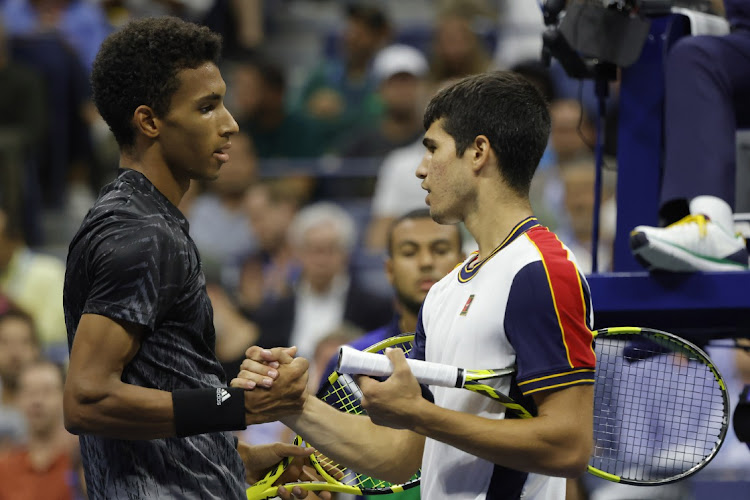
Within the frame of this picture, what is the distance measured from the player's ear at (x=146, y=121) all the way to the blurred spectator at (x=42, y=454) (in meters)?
3.49

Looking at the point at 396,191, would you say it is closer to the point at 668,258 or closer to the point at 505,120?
the point at 668,258

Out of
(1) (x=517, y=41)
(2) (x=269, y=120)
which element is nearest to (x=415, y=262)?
(2) (x=269, y=120)

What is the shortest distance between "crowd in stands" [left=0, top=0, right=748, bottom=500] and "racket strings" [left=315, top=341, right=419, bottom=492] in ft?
7.25

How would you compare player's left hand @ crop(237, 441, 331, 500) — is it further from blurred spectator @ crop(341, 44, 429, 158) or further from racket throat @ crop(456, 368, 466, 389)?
blurred spectator @ crop(341, 44, 429, 158)

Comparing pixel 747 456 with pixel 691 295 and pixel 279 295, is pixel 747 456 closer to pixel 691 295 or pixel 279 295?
pixel 691 295

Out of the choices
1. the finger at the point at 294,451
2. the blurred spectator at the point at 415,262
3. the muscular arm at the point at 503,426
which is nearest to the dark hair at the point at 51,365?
the blurred spectator at the point at 415,262

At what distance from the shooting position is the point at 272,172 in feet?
26.9

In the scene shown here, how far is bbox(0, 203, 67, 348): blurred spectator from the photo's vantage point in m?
7.33

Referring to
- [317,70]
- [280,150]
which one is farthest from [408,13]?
[280,150]

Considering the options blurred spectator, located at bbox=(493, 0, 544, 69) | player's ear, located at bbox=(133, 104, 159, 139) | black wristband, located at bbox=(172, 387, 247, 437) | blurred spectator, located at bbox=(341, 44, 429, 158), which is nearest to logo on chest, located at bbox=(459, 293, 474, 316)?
black wristband, located at bbox=(172, 387, 247, 437)

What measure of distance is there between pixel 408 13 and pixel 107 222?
26.1 feet

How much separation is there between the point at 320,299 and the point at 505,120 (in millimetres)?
4127

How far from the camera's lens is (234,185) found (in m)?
7.76

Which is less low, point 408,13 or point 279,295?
point 408,13
